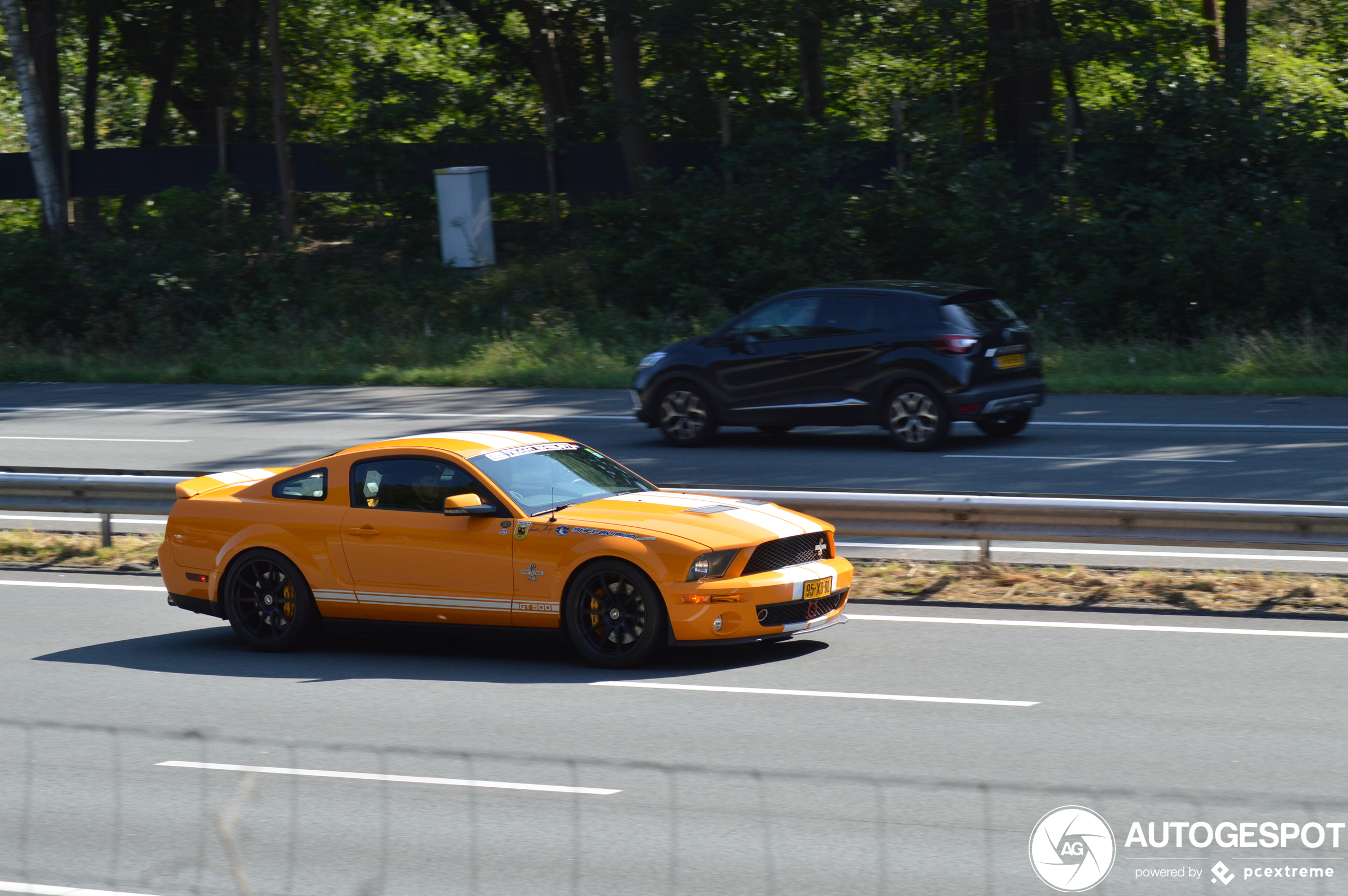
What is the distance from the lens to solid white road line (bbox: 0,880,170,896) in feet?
17.1

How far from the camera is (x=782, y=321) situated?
659 inches

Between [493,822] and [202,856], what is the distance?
3.54 feet

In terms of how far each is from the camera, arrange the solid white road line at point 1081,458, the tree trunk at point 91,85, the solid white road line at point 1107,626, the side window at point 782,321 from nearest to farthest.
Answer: the solid white road line at point 1107,626, the solid white road line at point 1081,458, the side window at point 782,321, the tree trunk at point 91,85

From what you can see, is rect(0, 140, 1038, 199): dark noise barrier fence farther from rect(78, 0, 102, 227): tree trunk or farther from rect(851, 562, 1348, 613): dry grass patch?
rect(851, 562, 1348, 613): dry grass patch

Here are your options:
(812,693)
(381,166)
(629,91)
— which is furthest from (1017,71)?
(812,693)

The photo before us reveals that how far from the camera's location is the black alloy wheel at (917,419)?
1586 cm

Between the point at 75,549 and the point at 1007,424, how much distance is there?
9.66 metres

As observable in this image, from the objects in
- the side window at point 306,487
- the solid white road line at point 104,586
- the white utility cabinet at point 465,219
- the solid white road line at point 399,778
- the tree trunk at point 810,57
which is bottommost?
the solid white road line at point 399,778

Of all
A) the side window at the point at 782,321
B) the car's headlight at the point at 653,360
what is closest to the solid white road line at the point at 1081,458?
the side window at the point at 782,321

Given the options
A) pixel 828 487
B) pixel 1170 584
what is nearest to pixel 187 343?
pixel 828 487

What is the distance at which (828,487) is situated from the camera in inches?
549

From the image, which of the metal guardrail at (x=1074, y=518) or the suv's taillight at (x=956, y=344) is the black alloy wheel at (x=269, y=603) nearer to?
the metal guardrail at (x=1074, y=518)

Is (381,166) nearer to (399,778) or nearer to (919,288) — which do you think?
(919,288)

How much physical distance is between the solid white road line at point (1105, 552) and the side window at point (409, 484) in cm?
316
